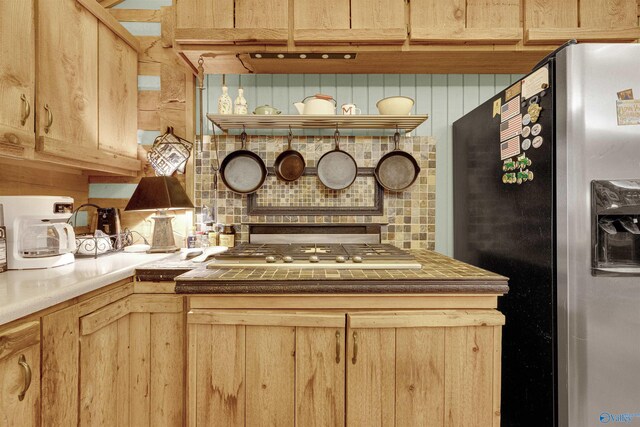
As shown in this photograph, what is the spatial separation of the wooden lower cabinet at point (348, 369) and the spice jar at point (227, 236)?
846 mm

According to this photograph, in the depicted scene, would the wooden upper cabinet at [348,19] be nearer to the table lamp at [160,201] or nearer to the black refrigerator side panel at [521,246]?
the black refrigerator side panel at [521,246]

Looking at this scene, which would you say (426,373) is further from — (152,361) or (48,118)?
(48,118)

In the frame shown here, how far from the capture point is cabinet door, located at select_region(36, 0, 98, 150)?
1.46 metres

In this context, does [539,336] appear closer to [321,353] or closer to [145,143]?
[321,353]

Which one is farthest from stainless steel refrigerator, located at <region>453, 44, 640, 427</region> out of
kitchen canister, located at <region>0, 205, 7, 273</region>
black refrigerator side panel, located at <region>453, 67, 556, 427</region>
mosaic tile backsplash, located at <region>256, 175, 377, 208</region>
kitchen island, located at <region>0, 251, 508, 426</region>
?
kitchen canister, located at <region>0, 205, 7, 273</region>

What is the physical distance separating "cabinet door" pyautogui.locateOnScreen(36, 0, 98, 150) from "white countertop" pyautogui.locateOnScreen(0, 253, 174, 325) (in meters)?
0.53

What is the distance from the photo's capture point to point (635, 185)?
1.20m

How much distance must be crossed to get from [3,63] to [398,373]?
1878 millimetres

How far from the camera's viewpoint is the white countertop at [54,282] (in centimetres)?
101

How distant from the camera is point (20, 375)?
101cm

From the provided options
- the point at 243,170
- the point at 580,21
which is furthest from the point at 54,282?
the point at 580,21

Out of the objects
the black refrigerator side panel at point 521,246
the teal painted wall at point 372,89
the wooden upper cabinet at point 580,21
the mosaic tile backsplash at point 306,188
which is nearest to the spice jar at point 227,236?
the mosaic tile backsplash at point 306,188

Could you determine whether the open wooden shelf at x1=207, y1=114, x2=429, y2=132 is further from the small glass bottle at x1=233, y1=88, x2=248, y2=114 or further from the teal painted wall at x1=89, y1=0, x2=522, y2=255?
the teal painted wall at x1=89, y1=0, x2=522, y2=255

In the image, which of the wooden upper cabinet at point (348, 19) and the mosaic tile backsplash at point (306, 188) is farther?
the mosaic tile backsplash at point (306, 188)
